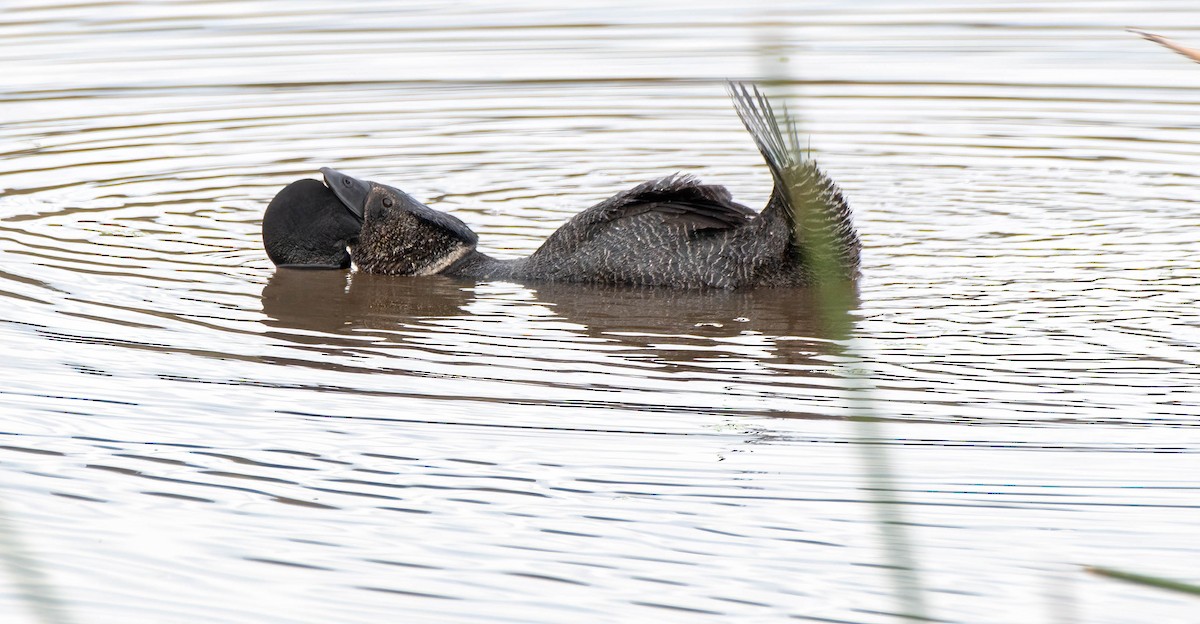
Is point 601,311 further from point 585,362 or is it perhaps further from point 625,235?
point 585,362

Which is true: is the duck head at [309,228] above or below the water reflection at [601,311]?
above

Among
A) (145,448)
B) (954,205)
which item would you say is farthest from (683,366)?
(954,205)

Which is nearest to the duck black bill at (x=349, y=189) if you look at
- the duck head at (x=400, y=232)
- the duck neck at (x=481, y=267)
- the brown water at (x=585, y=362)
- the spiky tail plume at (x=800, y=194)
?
the duck head at (x=400, y=232)

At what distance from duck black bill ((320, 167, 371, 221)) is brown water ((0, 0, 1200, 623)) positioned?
0.37m

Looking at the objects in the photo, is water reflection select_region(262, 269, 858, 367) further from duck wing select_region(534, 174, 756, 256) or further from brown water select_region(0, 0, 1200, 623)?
duck wing select_region(534, 174, 756, 256)

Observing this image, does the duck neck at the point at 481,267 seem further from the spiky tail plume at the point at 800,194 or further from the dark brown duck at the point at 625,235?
the spiky tail plume at the point at 800,194

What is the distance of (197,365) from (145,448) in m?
1.08

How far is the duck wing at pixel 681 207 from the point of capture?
309 inches

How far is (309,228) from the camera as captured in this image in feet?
28.8

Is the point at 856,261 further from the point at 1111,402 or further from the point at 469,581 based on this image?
the point at 469,581

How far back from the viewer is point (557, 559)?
461cm

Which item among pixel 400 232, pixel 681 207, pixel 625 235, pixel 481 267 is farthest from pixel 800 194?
pixel 400 232

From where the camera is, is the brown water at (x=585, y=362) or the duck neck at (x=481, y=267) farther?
the duck neck at (x=481, y=267)

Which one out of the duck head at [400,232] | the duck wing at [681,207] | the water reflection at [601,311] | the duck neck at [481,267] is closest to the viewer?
the water reflection at [601,311]
